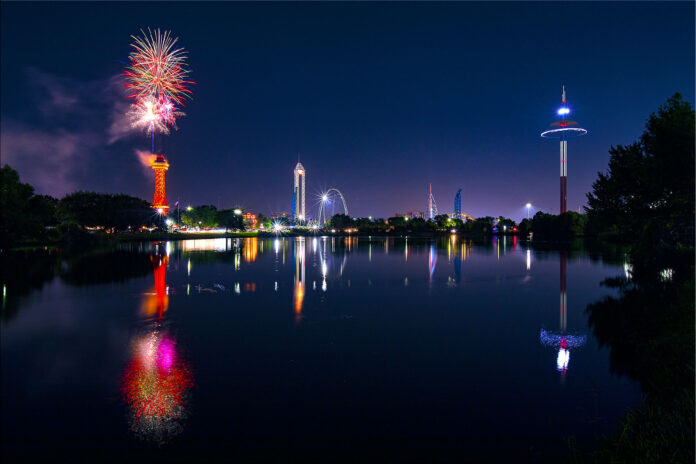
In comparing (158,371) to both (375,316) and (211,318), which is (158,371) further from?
(375,316)

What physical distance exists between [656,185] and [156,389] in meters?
32.5

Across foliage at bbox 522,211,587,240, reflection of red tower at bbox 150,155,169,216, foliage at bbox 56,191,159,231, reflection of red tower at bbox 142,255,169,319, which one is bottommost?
reflection of red tower at bbox 142,255,169,319

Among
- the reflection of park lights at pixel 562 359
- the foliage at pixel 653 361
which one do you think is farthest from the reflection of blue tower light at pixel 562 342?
the foliage at pixel 653 361

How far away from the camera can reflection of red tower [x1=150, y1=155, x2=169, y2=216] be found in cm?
17450

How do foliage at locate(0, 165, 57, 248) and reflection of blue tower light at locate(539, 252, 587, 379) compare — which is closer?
reflection of blue tower light at locate(539, 252, 587, 379)

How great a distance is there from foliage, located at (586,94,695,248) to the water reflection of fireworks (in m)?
31.0

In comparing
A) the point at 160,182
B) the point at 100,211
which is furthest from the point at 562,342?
the point at 160,182

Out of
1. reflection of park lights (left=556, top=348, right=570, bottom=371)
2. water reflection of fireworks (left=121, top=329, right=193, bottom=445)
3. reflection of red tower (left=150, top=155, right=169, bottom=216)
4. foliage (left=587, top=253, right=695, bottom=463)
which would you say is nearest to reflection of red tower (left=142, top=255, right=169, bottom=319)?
water reflection of fireworks (left=121, top=329, right=193, bottom=445)

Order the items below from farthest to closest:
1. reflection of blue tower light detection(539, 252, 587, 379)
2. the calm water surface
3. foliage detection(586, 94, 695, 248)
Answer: foliage detection(586, 94, 695, 248) → reflection of blue tower light detection(539, 252, 587, 379) → the calm water surface

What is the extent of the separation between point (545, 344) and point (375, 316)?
7.08 meters

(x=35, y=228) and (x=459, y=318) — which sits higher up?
(x=35, y=228)

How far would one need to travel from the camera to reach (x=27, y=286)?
24828 millimetres

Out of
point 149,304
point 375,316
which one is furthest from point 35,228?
point 375,316

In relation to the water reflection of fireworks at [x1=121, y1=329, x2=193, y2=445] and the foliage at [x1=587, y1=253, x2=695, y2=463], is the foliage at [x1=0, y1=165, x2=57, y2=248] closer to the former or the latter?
the water reflection of fireworks at [x1=121, y1=329, x2=193, y2=445]
